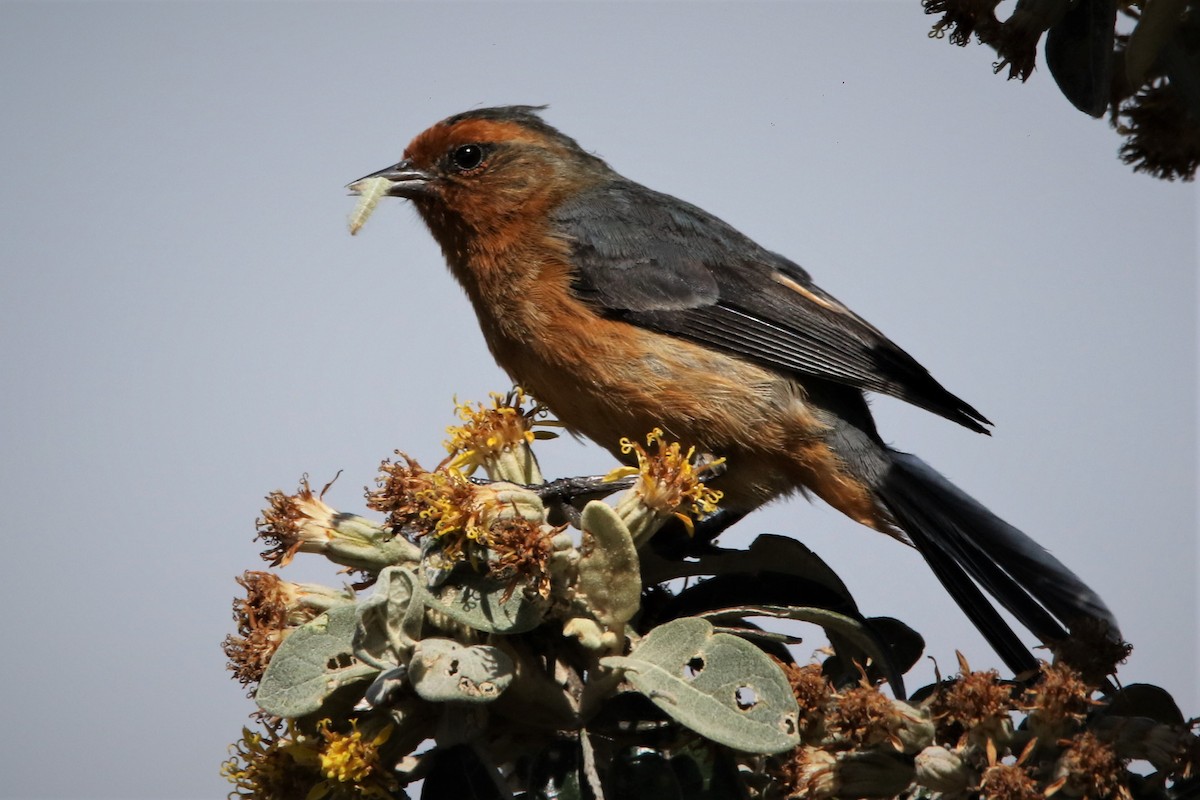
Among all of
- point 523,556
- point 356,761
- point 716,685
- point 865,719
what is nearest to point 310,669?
point 356,761

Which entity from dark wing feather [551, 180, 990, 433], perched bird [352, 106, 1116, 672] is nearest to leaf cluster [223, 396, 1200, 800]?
perched bird [352, 106, 1116, 672]

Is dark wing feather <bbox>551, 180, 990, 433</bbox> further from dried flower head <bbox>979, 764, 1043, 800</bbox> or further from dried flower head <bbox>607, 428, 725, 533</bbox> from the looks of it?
dried flower head <bbox>979, 764, 1043, 800</bbox>

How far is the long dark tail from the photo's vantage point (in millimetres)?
4078

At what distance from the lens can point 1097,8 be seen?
9.00ft

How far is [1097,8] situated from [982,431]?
7.25ft

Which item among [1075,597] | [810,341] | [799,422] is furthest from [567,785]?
[810,341]

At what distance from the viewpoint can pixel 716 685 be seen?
2.78 meters

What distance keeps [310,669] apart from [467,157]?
11.0ft

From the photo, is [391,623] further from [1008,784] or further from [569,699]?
[1008,784]

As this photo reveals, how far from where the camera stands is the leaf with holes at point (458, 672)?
8.56ft

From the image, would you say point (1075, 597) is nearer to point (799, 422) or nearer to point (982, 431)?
point (982, 431)

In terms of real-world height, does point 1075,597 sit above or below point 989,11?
below

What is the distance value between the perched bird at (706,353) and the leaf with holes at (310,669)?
201 centimetres

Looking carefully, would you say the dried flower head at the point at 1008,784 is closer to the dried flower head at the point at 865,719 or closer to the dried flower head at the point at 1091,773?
the dried flower head at the point at 1091,773
